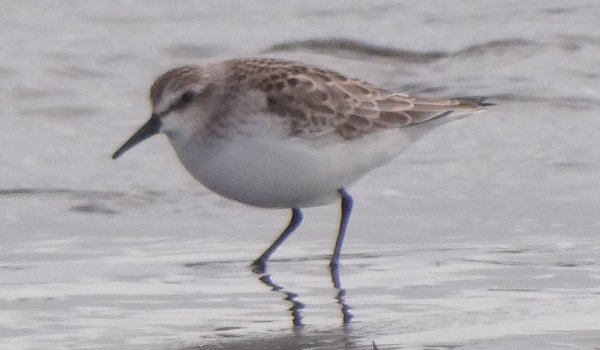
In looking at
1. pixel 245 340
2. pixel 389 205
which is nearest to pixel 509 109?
pixel 389 205

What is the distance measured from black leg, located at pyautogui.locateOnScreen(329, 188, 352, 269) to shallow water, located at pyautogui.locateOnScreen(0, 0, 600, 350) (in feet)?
0.35

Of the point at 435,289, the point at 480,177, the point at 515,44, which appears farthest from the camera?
the point at 515,44

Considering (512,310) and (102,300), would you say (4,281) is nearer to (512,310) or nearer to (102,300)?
(102,300)

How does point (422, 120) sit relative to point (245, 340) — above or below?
above

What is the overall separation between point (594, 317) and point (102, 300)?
226cm

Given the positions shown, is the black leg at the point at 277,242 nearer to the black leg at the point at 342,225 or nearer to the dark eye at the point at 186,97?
the black leg at the point at 342,225

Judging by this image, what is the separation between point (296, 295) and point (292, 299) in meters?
0.08

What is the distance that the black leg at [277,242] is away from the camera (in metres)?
7.54

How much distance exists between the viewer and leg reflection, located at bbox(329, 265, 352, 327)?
6.53 m

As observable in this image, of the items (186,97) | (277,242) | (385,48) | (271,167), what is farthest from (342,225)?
(385,48)

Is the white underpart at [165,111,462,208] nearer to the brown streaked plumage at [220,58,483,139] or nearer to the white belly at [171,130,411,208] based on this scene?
the white belly at [171,130,411,208]

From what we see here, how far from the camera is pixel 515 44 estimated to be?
43.4 ft

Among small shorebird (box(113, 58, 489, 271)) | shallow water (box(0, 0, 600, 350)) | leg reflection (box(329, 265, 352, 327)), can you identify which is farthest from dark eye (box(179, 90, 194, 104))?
leg reflection (box(329, 265, 352, 327))

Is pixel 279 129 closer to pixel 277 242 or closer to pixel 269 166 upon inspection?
pixel 269 166
